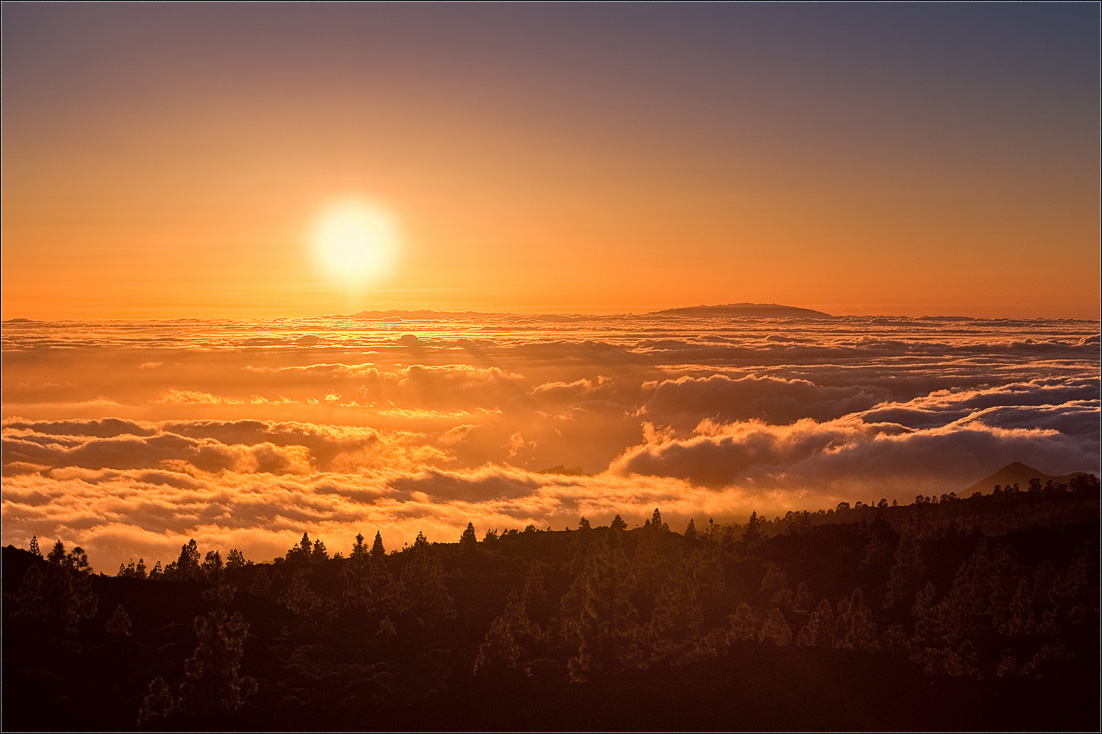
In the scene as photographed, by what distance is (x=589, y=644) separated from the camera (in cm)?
7800

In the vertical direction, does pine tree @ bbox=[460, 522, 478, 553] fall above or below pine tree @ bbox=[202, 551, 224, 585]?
below

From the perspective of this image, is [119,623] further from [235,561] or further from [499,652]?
[235,561]

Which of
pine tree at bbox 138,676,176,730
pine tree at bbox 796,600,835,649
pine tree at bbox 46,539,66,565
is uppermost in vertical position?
pine tree at bbox 46,539,66,565

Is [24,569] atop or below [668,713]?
atop

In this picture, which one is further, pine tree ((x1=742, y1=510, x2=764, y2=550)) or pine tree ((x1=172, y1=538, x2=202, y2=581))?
pine tree ((x1=742, y1=510, x2=764, y2=550))

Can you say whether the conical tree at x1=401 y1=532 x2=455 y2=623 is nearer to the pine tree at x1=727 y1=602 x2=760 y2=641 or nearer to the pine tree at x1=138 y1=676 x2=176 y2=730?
the pine tree at x1=727 y1=602 x2=760 y2=641

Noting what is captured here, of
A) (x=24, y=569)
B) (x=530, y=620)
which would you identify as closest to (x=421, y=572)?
(x=530, y=620)

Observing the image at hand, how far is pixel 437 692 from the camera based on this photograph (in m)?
74.2

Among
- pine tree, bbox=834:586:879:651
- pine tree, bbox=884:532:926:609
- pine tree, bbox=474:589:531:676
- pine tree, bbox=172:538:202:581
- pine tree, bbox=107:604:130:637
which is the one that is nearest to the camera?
pine tree, bbox=834:586:879:651

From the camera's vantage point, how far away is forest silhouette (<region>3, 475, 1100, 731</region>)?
6619 cm

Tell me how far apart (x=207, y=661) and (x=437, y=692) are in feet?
65.1

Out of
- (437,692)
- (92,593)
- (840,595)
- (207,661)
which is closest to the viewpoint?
(207,661)

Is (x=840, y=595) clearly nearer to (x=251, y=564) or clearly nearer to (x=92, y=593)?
(x=92, y=593)

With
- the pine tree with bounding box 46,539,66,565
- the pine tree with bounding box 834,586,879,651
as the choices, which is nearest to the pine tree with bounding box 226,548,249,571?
the pine tree with bounding box 46,539,66,565
